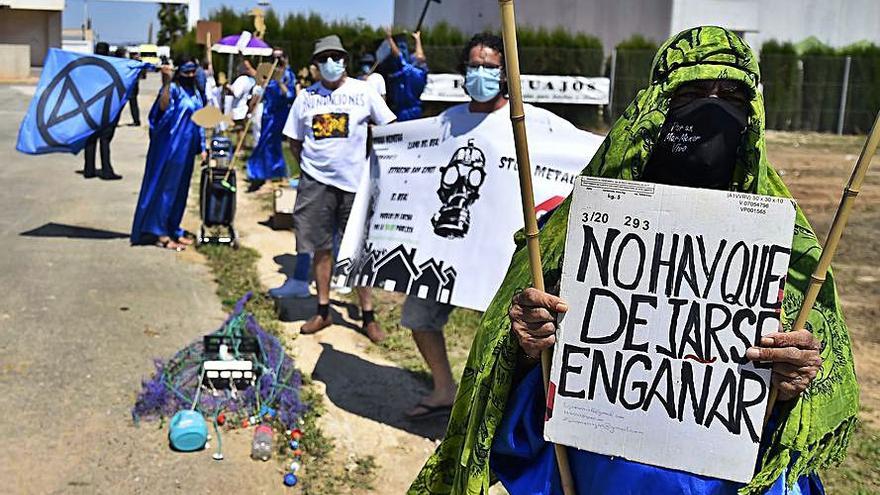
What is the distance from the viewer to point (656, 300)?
1.92 meters

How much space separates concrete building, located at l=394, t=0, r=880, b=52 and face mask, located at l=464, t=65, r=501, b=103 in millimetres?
23338

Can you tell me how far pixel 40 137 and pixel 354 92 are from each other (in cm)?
459

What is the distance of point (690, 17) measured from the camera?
27.1 m

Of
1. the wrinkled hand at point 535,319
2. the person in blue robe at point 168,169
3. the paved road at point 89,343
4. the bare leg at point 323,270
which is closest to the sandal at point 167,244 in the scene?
the person in blue robe at point 168,169

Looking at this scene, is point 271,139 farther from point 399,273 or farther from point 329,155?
point 399,273

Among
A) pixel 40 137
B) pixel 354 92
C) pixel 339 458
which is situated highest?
pixel 354 92

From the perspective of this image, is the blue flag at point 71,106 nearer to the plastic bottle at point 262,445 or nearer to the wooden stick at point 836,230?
the plastic bottle at point 262,445

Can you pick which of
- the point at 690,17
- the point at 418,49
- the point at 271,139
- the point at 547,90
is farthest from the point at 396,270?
the point at 690,17

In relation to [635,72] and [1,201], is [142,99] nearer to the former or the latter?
[635,72]

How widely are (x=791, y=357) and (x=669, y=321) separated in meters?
0.23

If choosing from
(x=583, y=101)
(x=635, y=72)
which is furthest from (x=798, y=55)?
(x=583, y=101)

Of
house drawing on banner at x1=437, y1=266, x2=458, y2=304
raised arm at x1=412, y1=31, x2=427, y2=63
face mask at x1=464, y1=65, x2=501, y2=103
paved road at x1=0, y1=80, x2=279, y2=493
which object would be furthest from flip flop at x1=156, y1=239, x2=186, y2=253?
face mask at x1=464, y1=65, x2=501, y2=103

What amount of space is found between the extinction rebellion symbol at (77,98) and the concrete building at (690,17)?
1878cm

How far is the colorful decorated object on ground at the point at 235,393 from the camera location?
5.01 meters
